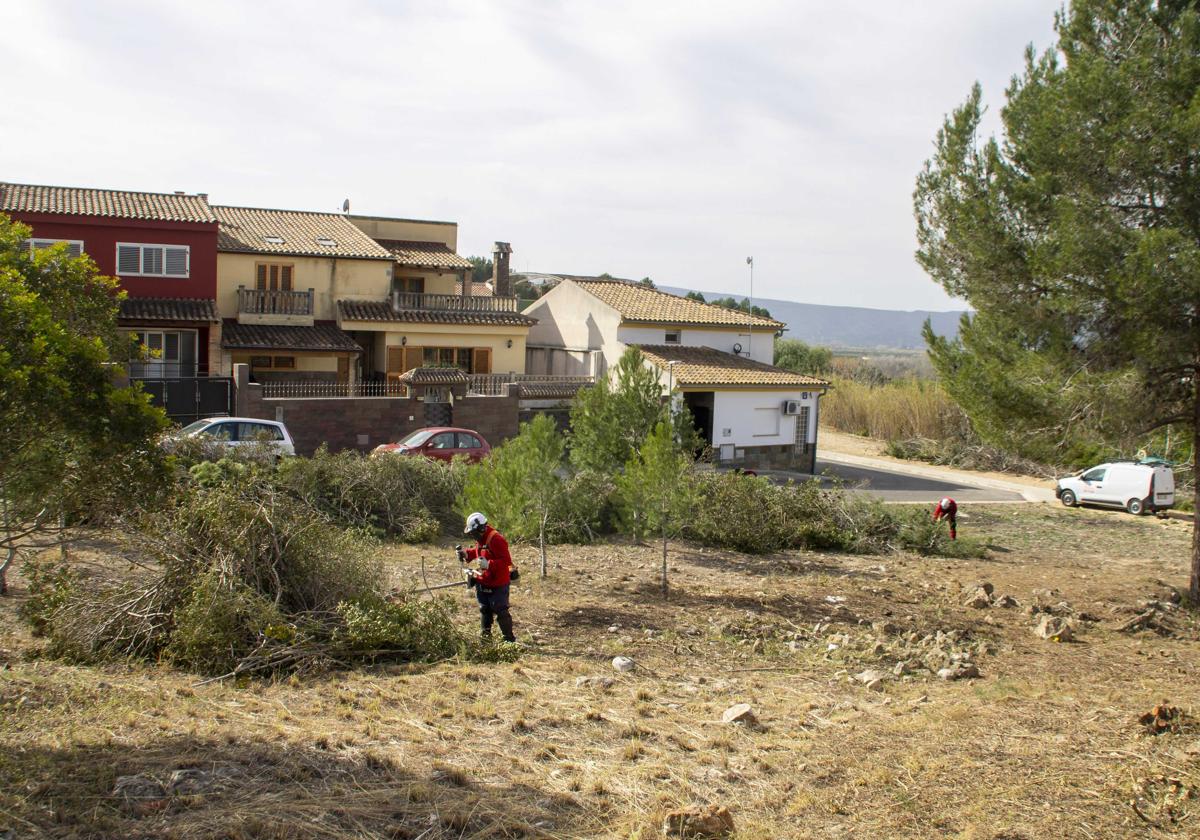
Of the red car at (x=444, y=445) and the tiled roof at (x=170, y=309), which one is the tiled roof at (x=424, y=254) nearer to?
the tiled roof at (x=170, y=309)

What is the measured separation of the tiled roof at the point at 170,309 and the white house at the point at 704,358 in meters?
12.1

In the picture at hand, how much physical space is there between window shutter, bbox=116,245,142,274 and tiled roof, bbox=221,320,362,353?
2.95 meters

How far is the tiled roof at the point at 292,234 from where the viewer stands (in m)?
31.5

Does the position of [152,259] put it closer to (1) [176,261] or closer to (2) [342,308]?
(1) [176,261]

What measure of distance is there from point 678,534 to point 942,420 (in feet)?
89.9

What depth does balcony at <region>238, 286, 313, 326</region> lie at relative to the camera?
30.3 meters

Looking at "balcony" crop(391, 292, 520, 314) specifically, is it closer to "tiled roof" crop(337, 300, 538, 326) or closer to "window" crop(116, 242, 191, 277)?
"tiled roof" crop(337, 300, 538, 326)

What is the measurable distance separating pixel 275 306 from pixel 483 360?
271 inches

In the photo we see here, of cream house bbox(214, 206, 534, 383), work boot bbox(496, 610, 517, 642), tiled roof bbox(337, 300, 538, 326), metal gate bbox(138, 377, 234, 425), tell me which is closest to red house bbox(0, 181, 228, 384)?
cream house bbox(214, 206, 534, 383)

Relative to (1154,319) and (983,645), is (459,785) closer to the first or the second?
(983,645)

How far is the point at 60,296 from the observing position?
8055 millimetres

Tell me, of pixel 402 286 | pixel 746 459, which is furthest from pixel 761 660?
pixel 402 286

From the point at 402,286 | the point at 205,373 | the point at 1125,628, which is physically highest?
the point at 402,286

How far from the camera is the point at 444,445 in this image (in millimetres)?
23219
